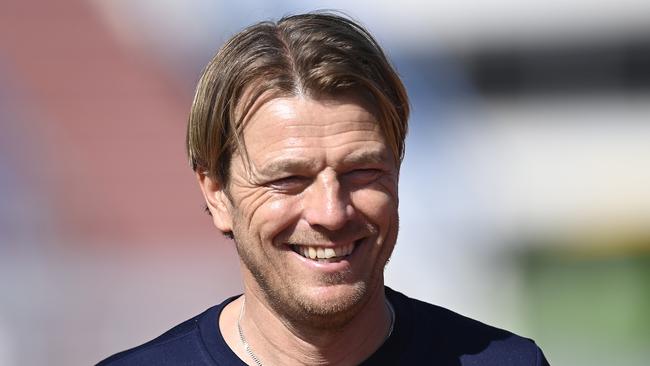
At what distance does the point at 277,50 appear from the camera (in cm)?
212

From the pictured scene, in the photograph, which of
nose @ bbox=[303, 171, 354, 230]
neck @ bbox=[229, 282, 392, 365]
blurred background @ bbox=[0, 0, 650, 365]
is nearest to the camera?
nose @ bbox=[303, 171, 354, 230]

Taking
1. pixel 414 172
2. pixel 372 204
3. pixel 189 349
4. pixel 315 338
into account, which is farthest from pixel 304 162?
pixel 414 172

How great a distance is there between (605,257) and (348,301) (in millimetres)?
2744

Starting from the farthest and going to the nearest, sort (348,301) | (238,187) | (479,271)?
(479,271) → (238,187) → (348,301)

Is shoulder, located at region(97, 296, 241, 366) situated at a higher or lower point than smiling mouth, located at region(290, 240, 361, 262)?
lower

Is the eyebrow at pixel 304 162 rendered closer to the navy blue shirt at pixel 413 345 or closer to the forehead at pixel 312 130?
the forehead at pixel 312 130

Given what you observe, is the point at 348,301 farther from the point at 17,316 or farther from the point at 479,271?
the point at 17,316

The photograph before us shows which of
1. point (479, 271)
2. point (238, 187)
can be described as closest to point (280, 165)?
point (238, 187)

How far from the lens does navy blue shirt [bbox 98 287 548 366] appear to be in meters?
2.13

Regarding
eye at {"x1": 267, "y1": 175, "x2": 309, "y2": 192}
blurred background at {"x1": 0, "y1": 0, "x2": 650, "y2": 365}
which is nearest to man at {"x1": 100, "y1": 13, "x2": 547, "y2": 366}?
eye at {"x1": 267, "y1": 175, "x2": 309, "y2": 192}

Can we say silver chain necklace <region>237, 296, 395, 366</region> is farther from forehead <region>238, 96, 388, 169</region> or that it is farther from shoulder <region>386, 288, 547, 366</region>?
forehead <region>238, 96, 388, 169</region>

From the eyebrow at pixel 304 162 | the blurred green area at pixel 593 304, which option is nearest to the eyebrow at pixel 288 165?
the eyebrow at pixel 304 162

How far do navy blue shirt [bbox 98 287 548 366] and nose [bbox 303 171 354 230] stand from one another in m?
0.34

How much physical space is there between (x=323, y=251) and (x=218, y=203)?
0.34 meters
